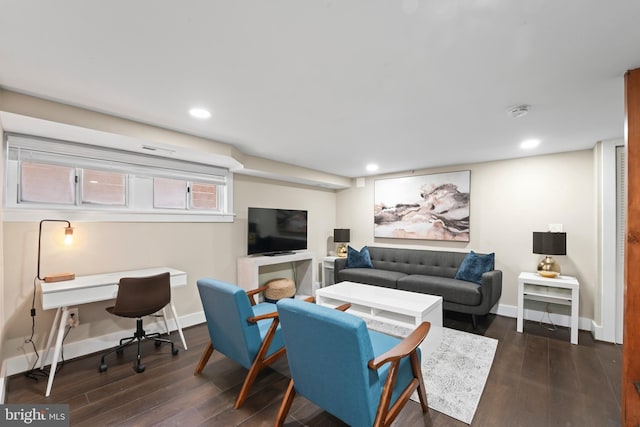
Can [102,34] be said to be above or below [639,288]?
above

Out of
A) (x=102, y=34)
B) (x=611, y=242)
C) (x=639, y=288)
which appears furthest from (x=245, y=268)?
(x=611, y=242)

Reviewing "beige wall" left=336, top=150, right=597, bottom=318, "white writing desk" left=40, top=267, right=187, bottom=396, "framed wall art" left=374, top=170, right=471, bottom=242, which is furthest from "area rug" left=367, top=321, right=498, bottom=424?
"white writing desk" left=40, top=267, right=187, bottom=396

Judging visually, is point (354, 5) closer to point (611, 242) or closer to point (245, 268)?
point (245, 268)

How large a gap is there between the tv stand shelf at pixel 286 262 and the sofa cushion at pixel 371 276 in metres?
0.56

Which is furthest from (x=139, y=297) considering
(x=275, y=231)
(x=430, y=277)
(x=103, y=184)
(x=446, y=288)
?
(x=430, y=277)

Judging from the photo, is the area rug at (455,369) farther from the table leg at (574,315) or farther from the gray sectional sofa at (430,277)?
the table leg at (574,315)

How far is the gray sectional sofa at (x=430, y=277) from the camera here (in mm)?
3439

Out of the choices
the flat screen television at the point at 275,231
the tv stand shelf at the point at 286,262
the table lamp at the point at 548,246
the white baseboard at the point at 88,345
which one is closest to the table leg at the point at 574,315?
the table lamp at the point at 548,246

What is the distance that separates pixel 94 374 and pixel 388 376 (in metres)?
2.53

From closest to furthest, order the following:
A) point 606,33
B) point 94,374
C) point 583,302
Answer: point 606,33
point 94,374
point 583,302

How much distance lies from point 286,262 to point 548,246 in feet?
12.2

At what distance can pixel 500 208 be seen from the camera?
4078 mm

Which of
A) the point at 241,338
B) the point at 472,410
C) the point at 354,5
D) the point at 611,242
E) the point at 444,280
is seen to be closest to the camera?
the point at 354,5

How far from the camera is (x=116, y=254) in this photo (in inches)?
116
